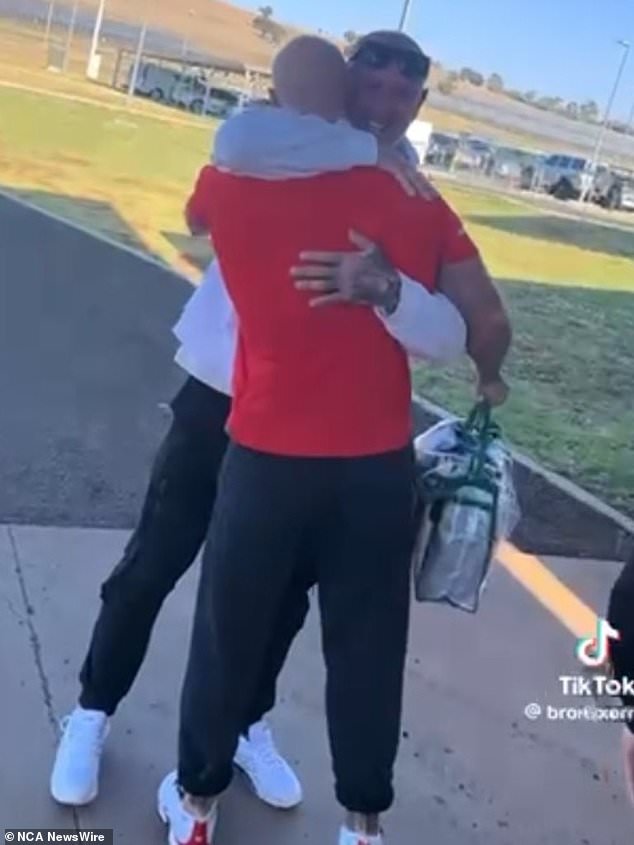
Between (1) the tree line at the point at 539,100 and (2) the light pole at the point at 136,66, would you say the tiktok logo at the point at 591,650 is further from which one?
(2) the light pole at the point at 136,66

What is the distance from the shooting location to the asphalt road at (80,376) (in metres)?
4.26

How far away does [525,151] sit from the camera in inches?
1155

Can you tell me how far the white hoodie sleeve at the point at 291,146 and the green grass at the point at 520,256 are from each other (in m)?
2.80

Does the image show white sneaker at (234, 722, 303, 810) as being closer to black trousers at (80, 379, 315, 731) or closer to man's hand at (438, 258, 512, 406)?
black trousers at (80, 379, 315, 731)

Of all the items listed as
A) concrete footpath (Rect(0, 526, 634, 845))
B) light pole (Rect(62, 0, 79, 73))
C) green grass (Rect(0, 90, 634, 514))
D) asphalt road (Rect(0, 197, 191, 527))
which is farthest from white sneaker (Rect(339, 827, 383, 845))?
light pole (Rect(62, 0, 79, 73))

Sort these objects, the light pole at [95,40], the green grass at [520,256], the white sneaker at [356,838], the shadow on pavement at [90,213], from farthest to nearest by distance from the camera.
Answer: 1. the light pole at [95,40]
2. the shadow on pavement at [90,213]
3. the green grass at [520,256]
4. the white sneaker at [356,838]

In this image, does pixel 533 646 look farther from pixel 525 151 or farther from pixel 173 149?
pixel 525 151

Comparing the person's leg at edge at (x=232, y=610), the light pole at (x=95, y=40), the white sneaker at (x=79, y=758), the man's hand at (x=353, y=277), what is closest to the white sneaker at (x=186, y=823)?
the person's leg at edge at (x=232, y=610)

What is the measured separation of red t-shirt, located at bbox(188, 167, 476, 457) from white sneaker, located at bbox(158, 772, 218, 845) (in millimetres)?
726

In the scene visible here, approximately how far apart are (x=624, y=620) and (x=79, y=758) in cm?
113

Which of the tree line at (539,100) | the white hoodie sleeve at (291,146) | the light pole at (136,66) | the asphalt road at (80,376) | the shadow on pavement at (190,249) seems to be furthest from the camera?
the light pole at (136,66)

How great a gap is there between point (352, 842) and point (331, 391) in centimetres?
85

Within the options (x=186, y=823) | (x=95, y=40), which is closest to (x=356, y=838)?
(x=186, y=823)

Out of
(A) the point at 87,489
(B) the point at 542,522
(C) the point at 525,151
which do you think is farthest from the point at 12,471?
(C) the point at 525,151
